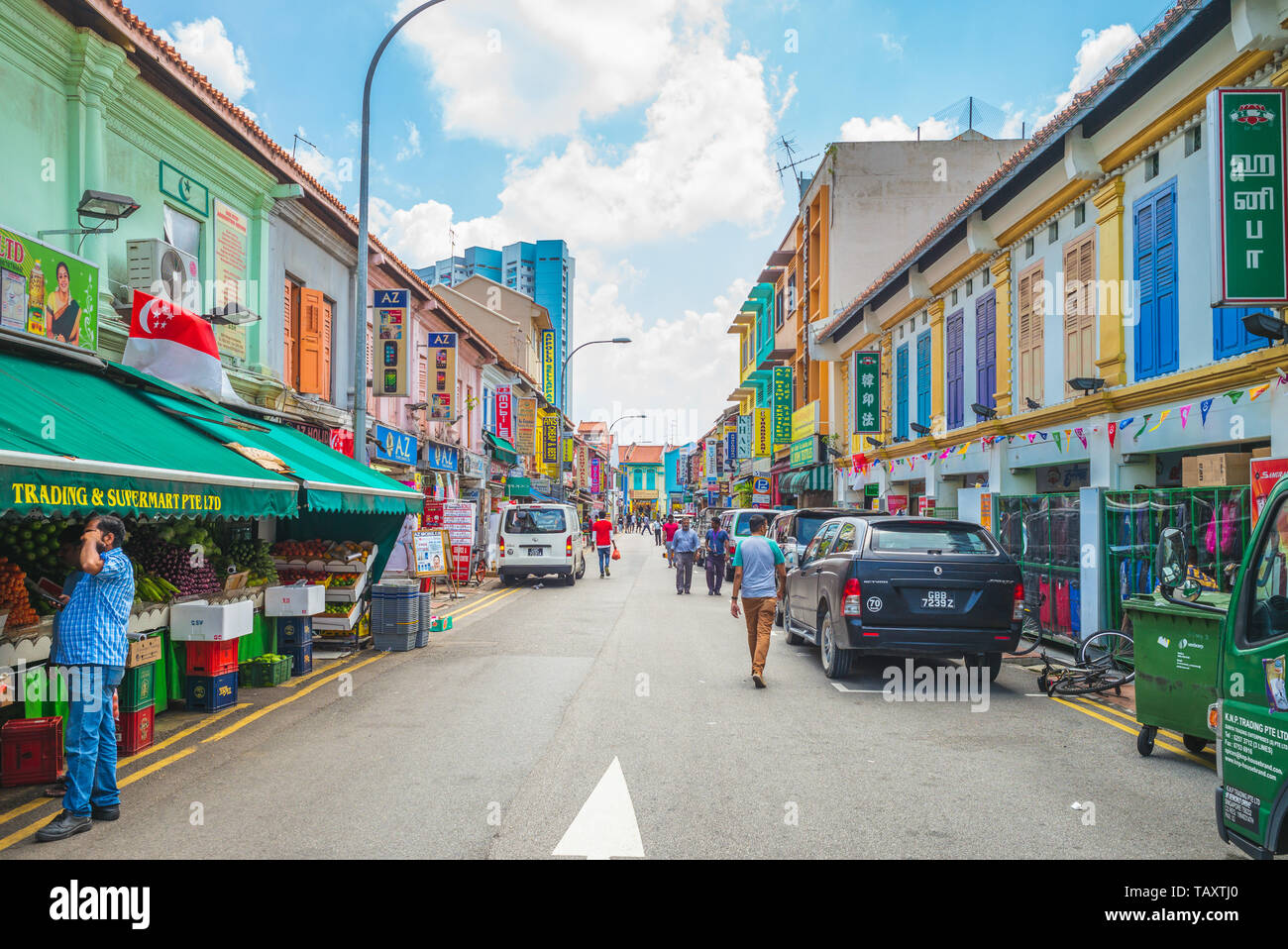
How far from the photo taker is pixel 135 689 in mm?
6812

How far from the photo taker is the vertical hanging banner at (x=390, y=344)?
18891 mm

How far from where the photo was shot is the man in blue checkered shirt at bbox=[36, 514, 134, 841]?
5.11 meters

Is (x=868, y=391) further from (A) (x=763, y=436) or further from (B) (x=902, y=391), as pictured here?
(A) (x=763, y=436)

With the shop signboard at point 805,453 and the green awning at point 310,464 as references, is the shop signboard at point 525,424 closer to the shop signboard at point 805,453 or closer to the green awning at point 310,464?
the shop signboard at point 805,453

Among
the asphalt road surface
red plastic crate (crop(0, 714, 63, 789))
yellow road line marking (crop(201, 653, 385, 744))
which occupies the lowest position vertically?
yellow road line marking (crop(201, 653, 385, 744))

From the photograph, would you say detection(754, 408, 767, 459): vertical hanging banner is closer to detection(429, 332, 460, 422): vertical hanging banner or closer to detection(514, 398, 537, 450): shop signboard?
Answer: detection(514, 398, 537, 450): shop signboard

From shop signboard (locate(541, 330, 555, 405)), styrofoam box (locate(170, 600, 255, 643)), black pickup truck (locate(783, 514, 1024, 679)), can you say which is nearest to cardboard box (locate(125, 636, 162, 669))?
styrofoam box (locate(170, 600, 255, 643))

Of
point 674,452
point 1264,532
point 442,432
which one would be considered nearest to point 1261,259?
point 1264,532

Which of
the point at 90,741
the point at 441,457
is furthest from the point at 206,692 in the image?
the point at 441,457

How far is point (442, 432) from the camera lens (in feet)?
90.3

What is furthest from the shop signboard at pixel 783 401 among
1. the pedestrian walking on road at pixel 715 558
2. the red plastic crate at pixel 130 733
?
the red plastic crate at pixel 130 733

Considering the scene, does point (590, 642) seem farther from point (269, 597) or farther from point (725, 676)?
point (269, 597)

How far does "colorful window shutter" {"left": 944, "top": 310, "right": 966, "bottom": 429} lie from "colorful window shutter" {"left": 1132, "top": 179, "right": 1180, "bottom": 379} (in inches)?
274

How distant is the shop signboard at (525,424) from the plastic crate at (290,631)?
31.8 m
